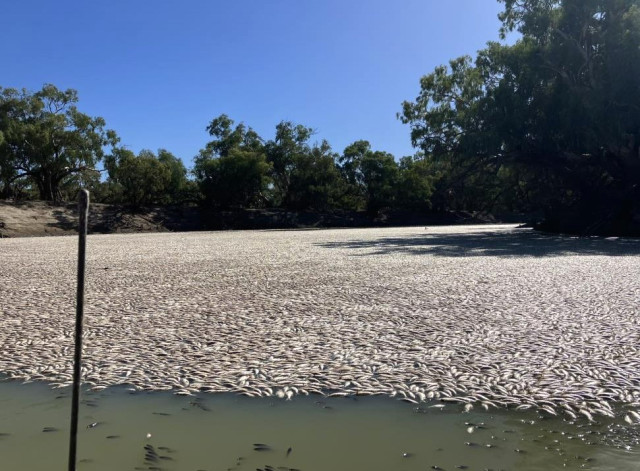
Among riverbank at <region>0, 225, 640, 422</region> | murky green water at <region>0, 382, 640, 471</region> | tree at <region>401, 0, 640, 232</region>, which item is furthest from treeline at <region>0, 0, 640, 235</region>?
murky green water at <region>0, 382, 640, 471</region>

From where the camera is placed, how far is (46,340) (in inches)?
208

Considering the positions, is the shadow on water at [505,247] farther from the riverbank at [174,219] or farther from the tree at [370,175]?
the tree at [370,175]

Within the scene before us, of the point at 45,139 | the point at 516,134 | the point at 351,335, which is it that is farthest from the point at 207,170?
the point at 351,335

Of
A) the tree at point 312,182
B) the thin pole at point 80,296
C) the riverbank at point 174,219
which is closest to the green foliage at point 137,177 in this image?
the riverbank at point 174,219

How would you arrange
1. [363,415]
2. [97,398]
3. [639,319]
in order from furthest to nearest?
[639,319] → [97,398] → [363,415]

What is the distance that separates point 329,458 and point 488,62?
102ft

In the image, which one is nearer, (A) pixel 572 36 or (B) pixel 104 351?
(B) pixel 104 351

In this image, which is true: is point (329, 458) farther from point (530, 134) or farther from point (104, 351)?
point (530, 134)

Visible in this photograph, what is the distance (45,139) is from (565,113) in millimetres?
34157

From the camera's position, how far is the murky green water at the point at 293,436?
275 centimetres

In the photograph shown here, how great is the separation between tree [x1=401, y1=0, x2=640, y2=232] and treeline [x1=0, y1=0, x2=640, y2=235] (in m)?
0.06

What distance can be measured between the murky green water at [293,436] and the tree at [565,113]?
77.7 ft

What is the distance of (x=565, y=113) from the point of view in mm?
24172

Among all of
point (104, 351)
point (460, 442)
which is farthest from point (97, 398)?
point (460, 442)
